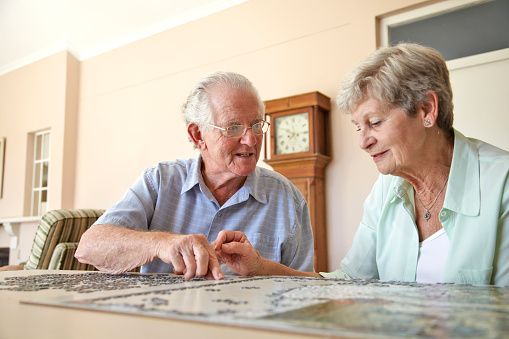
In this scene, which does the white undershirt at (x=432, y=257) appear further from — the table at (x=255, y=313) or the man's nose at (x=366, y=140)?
the table at (x=255, y=313)

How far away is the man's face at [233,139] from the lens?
1782 mm

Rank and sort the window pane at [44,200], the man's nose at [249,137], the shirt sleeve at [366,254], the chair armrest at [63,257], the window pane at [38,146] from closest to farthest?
the shirt sleeve at [366,254] → the man's nose at [249,137] → the chair armrest at [63,257] → the window pane at [44,200] → the window pane at [38,146]

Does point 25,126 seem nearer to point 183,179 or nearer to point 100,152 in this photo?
point 100,152

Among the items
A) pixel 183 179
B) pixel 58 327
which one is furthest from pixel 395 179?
pixel 58 327

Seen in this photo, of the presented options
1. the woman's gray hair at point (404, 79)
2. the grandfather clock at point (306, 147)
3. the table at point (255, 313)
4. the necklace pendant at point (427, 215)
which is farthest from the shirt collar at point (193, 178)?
the grandfather clock at point (306, 147)

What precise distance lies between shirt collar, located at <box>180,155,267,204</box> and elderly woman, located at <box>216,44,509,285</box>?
389 mm

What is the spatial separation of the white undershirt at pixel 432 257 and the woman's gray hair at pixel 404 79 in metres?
0.36

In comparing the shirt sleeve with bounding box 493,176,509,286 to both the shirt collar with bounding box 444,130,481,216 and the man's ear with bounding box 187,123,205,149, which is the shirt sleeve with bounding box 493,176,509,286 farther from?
the man's ear with bounding box 187,123,205,149

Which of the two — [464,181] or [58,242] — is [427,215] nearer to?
[464,181]

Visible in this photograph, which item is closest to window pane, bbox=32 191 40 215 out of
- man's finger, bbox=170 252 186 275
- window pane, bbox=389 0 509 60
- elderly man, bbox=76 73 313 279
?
window pane, bbox=389 0 509 60

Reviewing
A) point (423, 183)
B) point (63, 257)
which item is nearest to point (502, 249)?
point (423, 183)

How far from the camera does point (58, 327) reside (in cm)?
62

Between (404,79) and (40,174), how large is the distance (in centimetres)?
641

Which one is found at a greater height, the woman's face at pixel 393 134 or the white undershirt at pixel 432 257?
the woman's face at pixel 393 134
